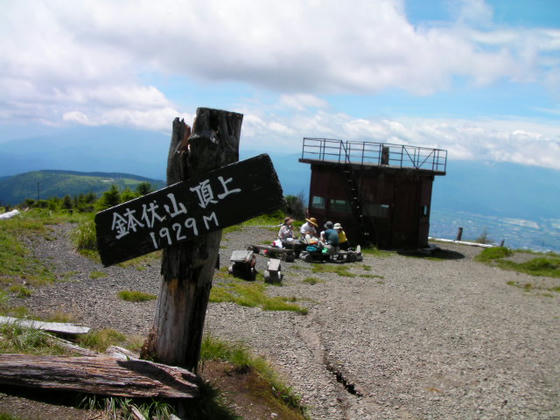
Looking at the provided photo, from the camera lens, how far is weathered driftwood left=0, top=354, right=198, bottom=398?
3670mm

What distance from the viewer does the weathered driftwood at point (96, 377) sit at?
144 inches

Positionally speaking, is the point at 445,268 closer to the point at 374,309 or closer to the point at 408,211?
the point at 408,211

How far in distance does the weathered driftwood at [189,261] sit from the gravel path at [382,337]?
2.29m

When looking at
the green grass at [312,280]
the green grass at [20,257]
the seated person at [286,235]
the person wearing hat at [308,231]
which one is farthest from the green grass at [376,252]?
the green grass at [20,257]

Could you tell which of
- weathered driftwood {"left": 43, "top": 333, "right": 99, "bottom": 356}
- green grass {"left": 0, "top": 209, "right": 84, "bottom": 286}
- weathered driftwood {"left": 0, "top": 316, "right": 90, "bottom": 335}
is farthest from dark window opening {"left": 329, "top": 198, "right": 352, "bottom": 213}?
weathered driftwood {"left": 43, "top": 333, "right": 99, "bottom": 356}

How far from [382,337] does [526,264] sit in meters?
14.6

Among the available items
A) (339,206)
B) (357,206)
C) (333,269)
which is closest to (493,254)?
(357,206)

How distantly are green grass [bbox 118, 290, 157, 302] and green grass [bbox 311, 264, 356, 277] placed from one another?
23.2 ft

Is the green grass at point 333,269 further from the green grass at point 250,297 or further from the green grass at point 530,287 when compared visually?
the green grass at point 530,287

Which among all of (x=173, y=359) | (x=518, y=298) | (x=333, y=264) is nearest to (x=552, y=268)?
(x=518, y=298)

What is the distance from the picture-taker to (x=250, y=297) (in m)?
10.4

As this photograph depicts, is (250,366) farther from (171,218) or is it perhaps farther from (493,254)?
(493,254)

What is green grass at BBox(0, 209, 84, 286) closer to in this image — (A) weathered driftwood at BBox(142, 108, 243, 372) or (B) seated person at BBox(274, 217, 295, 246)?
(A) weathered driftwood at BBox(142, 108, 243, 372)

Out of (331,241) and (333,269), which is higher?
(331,241)
